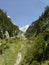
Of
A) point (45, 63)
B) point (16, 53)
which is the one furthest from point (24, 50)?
point (45, 63)

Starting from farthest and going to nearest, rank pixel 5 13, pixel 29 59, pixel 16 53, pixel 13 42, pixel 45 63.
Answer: pixel 5 13
pixel 13 42
pixel 16 53
pixel 29 59
pixel 45 63

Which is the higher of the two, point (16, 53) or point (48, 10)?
point (48, 10)

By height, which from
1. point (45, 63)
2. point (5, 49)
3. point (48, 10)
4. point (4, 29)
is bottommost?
point (45, 63)

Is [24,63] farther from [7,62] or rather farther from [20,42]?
[20,42]

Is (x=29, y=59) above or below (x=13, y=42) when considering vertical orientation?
below

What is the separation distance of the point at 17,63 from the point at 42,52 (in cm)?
893

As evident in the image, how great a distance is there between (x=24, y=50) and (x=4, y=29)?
7318cm

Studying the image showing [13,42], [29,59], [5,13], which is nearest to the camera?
[29,59]

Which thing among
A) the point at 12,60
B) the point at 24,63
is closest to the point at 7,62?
the point at 12,60

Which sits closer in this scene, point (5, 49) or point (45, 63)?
point (45, 63)

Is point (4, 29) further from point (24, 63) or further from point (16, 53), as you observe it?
point (24, 63)

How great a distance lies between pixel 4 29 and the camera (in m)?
135

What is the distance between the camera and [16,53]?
6203 cm

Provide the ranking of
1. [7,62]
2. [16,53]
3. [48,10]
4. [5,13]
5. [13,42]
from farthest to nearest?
[5,13]
[48,10]
[13,42]
[16,53]
[7,62]
